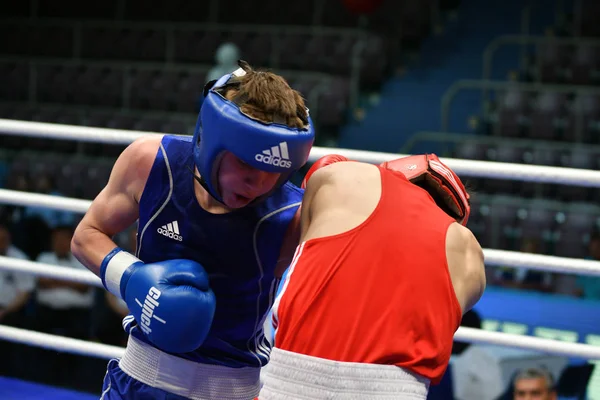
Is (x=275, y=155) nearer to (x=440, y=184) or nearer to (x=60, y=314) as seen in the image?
(x=440, y=184)

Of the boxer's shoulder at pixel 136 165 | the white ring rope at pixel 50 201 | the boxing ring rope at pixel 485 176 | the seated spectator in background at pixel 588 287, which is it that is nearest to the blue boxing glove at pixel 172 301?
the boxer's shoulder at pixel 136 165

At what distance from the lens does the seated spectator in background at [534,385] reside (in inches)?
117

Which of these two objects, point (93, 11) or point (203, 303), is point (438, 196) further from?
point (93, 11)

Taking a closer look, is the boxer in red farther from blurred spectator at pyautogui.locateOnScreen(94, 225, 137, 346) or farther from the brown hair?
blurred spectator at pyautogui.locateOnScreen(94, 225, 137, 346)

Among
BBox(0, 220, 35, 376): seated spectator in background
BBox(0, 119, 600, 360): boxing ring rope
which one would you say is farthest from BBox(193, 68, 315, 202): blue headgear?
BBox(0, 220, 35, 376): seated spectator in background

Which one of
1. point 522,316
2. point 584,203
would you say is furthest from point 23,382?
point 584,203

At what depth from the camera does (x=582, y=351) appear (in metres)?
2.29

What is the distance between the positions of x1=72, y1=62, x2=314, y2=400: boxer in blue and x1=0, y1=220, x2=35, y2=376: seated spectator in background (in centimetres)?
253

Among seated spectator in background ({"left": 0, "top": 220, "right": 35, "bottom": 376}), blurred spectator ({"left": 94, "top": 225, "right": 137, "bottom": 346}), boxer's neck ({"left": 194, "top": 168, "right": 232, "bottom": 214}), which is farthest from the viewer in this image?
seated spectator in background ({"left": 0, "top": 220, "right": 35, "bottom": 376})

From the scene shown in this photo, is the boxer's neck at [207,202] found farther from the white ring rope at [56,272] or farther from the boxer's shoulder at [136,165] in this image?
the white ring rope at [56,272]

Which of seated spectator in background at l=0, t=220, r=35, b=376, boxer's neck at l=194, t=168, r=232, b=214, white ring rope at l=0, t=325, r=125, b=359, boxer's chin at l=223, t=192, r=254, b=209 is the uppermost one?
boxer's chin at l=223, t=192, r=254, b=209

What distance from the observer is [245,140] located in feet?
5.10

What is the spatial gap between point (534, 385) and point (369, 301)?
1.84 meters

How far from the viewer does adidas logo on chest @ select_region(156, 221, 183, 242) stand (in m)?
1.80
